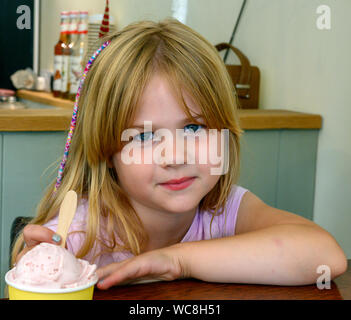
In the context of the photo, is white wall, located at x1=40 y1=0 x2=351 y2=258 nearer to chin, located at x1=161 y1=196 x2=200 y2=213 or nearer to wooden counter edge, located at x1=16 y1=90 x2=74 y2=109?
wooden counter edge, located at x1=16 y1=90 x2=74 y2=109

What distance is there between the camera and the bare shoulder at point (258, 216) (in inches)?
32.6

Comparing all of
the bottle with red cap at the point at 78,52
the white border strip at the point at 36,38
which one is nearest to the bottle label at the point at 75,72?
the bottle with red cap at the point at 78,52

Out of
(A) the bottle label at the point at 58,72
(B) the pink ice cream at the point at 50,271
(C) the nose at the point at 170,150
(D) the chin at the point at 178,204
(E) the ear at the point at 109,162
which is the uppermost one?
(A) the bottle label at the point at 58,72

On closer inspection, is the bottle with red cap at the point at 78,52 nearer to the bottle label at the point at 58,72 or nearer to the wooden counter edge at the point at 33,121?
the bottle label at the point at 58,72

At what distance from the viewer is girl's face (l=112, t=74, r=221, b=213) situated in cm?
75

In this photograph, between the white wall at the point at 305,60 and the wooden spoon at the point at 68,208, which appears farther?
the white wall at the point at 305,60

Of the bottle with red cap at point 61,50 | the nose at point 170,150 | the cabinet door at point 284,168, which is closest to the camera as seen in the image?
the nose at point 170,150

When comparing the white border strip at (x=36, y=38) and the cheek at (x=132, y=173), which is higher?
the white border strip at (x=36, y=38)

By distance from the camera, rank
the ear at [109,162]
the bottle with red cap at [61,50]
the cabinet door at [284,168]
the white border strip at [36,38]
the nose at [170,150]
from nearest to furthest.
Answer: the nose at [170,150]
the ear at [109,162]
the cabinet door at [284,168]
the bottle with red cap at [61,50]
the white border strip at [36,38]

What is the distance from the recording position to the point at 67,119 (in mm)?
1353

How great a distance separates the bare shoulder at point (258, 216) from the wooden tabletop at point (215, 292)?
0.17 metres
